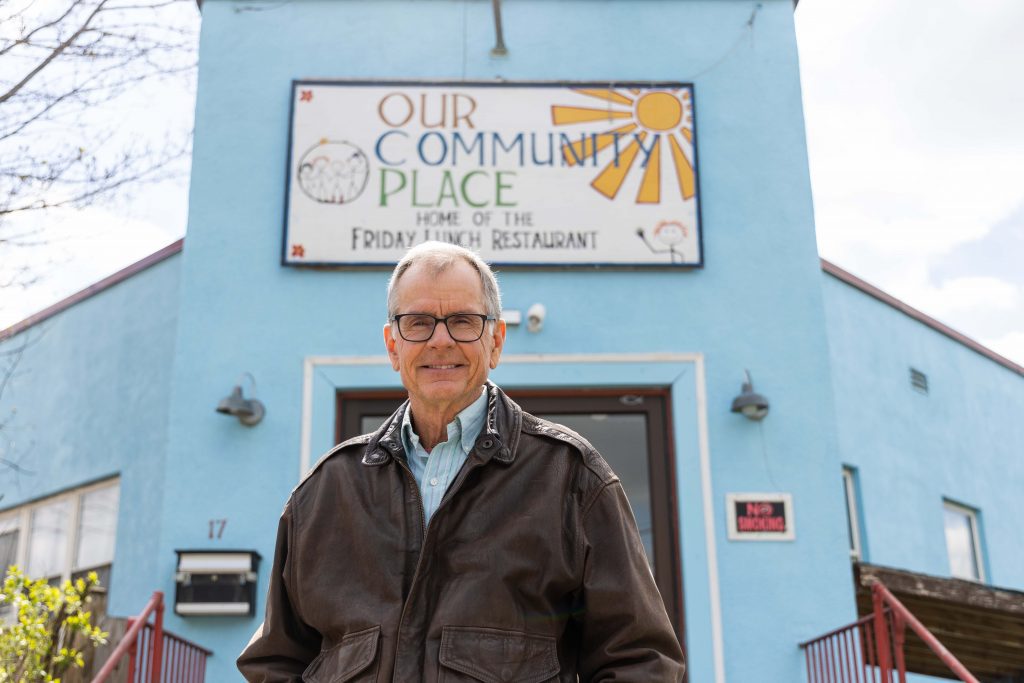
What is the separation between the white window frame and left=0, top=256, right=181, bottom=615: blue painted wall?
0.25 ft

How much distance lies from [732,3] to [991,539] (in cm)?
594

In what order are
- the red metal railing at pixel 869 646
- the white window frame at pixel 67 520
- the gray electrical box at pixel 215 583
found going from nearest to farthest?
the red metal railing at pixel 869 646 < the gray electrical box at pixel 215 583 < the white window frame at pixel 67 520

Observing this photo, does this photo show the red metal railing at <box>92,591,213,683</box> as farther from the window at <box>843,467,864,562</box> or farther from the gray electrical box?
Answer: the window at <box>843,467,864,562</box>

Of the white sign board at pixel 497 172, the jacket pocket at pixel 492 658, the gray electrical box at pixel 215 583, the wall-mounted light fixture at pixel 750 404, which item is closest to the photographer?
the jacket pocket at pixel 492 658

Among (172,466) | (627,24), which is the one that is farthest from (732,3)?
(172,466)

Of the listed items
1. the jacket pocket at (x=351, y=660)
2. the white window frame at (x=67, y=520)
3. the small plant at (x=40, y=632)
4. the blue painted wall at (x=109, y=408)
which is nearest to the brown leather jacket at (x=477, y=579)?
the jacket pocket at (x=351, y=660)

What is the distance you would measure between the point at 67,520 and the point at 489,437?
761 cm

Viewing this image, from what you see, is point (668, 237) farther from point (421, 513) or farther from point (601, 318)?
point (421, 513)

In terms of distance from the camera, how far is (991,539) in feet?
32.7

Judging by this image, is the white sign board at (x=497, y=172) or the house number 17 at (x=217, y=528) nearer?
the house number 17 at (x=217, y=528)

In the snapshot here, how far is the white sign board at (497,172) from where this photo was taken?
6188mm

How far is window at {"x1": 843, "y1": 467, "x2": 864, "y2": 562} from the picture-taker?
857 centimetres

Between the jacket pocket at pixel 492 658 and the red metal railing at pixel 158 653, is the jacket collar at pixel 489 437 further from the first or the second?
the red metal railing at pixel 158 653

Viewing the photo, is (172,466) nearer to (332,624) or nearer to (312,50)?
(312,50)
